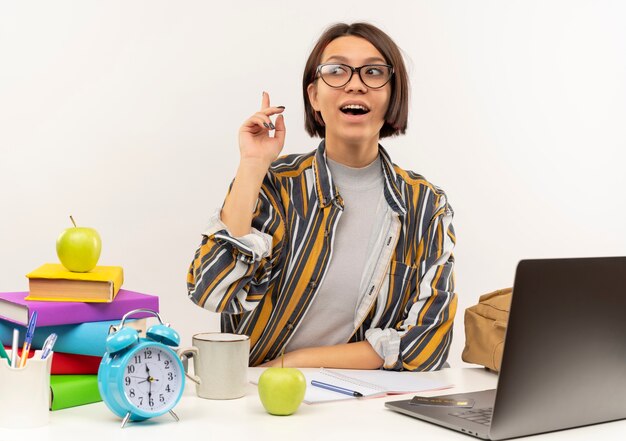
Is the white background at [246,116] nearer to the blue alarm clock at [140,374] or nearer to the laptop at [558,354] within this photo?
the blue alarm clock at [140,374]

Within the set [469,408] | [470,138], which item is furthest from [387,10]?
[469,408]

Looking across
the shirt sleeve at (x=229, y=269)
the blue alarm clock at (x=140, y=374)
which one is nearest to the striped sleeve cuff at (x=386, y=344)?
the shirt sleeve at (x=229, y=269)

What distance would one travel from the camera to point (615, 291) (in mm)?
1298

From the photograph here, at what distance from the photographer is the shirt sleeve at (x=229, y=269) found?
1.85 m

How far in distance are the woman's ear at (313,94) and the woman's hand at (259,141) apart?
0.21 meters

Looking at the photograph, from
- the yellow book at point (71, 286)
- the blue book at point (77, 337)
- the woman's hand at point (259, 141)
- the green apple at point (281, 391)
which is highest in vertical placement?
the woman's hand at point (259, 141)

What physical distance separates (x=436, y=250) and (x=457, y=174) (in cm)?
131

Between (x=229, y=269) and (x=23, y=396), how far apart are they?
0.67 metres

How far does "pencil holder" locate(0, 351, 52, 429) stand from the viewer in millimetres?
1259

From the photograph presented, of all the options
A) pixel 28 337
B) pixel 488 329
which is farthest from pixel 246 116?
pixel 28 337

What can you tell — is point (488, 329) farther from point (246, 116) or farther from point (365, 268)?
point (246, 116)

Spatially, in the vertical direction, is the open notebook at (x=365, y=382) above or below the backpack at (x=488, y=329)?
below

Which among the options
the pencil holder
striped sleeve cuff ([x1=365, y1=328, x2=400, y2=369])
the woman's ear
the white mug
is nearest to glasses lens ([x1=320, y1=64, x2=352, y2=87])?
the woman's ear

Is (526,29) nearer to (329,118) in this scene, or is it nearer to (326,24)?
(326,24)
